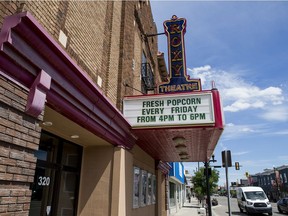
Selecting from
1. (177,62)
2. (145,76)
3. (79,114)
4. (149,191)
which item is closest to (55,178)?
(79,114)

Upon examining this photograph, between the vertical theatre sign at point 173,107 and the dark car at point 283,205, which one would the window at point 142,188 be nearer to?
the vertical theatre sign at point 173,107

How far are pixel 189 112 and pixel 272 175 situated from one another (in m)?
93.7

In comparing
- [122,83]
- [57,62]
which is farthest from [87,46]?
[57,62]

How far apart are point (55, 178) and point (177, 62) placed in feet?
19.0

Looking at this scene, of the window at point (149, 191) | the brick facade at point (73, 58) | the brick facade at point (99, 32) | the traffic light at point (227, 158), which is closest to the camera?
the brick facade at point (73, 58)

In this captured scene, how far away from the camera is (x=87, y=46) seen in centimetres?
703

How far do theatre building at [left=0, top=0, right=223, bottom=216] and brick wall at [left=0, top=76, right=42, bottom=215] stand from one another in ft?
0.04

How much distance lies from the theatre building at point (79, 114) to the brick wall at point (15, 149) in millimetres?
12

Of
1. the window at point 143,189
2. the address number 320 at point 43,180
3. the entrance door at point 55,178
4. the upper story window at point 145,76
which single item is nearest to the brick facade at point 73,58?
the upper story window at point 145,76

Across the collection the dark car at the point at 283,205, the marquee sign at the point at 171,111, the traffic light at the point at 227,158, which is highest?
the marquee sign at the point at 171,111

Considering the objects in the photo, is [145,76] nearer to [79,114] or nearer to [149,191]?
[149,191]

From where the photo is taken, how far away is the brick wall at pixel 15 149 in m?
3.22

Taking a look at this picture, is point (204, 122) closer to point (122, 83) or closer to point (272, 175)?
point (122, 83)

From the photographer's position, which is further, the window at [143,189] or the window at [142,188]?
the window at [143,189]
